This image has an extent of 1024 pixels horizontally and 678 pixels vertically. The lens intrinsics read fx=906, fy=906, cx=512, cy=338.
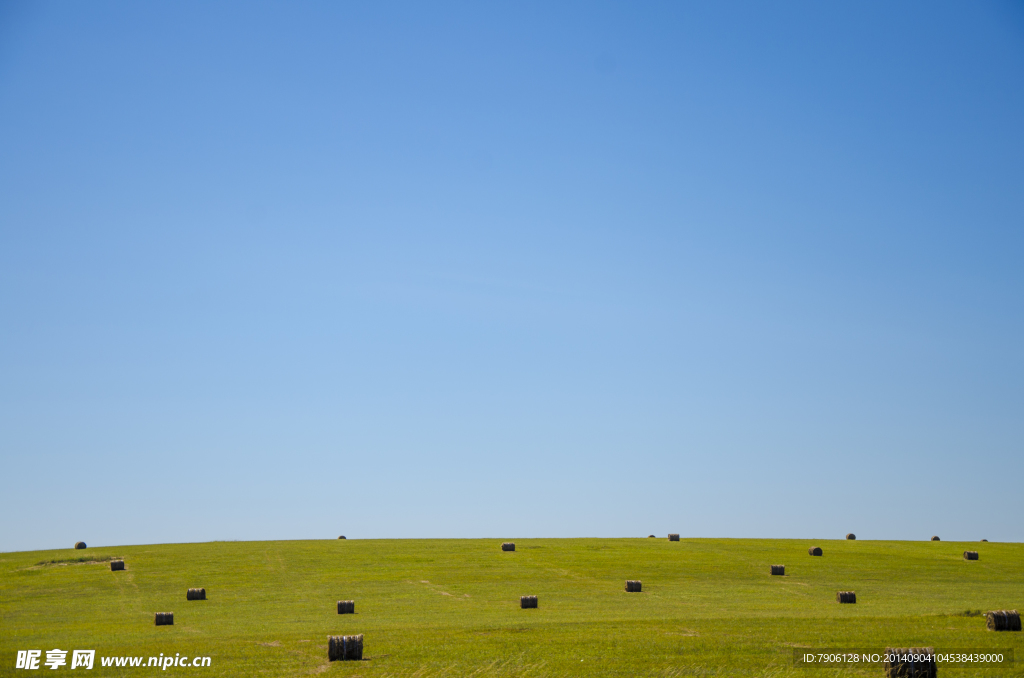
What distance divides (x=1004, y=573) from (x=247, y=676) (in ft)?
156

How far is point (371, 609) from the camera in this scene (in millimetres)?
40844

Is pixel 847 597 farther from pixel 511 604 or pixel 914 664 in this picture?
pixel 914 664

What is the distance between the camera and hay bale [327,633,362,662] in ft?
95.0

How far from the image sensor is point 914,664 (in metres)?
25.5

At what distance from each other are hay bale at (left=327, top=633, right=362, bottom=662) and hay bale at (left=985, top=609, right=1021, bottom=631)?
2181cm

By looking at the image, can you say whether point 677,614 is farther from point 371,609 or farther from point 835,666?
point 371,609

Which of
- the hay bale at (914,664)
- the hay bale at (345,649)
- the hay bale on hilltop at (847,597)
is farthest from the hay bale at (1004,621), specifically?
the hay bale at (345,649)

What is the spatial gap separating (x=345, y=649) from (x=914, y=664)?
17076mm

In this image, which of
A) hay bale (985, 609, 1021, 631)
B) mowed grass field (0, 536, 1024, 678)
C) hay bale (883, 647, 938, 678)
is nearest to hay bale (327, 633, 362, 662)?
mowed grass field (0, 536, 1024, 678)

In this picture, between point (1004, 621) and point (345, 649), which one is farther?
point (1004, 621)

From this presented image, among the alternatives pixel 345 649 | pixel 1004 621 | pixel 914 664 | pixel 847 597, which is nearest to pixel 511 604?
pixel 345 649

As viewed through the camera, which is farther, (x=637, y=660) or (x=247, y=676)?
(x=637, y=660)

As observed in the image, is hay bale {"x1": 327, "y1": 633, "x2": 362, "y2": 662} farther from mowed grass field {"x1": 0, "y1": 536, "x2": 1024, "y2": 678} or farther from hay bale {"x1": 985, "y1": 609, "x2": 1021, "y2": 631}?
hay bale {"x1": 985, "y1": 609, "x2": 1021, "y2": 631}

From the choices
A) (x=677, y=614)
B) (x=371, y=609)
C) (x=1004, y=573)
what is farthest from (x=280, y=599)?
(x=1004, y=573)
